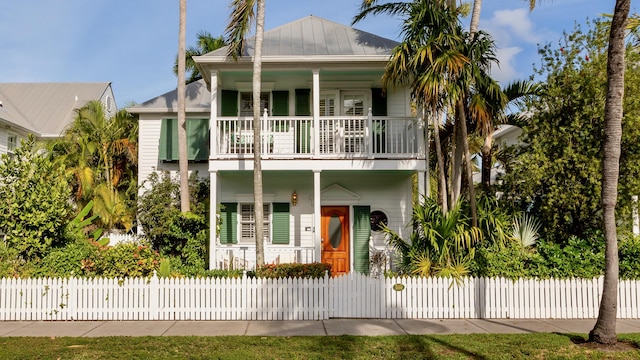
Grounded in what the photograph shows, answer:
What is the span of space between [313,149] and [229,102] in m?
3.72

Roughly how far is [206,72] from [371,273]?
7.56m

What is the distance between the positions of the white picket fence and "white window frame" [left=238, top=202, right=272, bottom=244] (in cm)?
466

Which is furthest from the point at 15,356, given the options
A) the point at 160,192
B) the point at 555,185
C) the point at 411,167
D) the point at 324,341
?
the point at 555,185

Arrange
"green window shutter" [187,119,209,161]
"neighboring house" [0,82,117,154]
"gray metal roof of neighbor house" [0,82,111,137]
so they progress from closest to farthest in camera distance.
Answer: "green window shutter" [187,119,209,161] → "neighboring house" [0,82,117,154] → "gray metal roof of neighbor house" [0,82,111,137]

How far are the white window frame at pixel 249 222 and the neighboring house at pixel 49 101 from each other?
1212 cm

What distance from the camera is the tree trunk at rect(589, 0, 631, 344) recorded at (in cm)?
709

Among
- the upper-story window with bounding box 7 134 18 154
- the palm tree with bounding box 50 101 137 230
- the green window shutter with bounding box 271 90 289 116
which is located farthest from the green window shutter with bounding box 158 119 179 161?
the upper-story window with bounding box 7 134 18 154

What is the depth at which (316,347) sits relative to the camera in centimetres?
709

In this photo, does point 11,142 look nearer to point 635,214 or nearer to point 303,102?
point 303,102

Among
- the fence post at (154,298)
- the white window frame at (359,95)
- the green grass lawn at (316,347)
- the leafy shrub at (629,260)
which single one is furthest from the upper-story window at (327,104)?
the leafy shrub at (629,260)

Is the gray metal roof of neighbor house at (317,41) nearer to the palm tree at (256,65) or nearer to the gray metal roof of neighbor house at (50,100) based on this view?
the palm tree at (256,65)

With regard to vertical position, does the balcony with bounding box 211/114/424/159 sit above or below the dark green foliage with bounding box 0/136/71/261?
above

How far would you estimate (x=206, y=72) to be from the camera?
13.1m

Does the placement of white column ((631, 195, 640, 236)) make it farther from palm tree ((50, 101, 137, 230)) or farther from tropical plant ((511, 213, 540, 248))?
palm tree ((50, 101, 137, 230))
